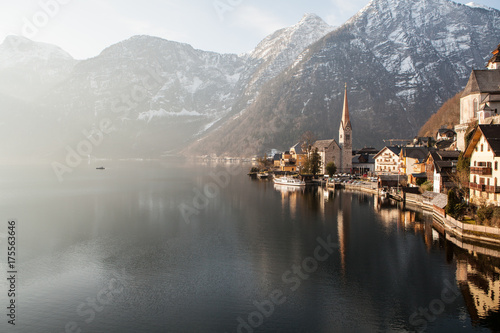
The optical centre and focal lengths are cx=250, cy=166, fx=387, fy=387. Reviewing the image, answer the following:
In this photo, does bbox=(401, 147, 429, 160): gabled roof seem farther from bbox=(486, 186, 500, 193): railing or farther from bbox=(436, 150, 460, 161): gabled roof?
bbox=(486, 186, 500, 193): railing

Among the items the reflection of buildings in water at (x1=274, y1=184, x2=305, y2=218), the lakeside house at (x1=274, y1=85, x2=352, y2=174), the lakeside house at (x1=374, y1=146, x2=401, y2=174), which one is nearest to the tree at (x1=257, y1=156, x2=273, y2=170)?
the lakeside house at (x1=274, y1=85, x2=352, y2=174)

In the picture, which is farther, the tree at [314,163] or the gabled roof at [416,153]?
the tree at [314,163]

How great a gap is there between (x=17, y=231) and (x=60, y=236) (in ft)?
23.7

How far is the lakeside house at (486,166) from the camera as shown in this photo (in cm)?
4200

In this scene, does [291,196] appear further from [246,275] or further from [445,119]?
[445,119]

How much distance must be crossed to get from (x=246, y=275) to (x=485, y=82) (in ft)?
191

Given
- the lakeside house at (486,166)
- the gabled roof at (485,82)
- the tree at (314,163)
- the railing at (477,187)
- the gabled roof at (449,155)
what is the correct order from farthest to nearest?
1. the tree at (314,163)
2. the gabled roof at (485,82)
3. the gabled roof at (449,155)
4. the railing at (477,187)
5. the lakeside house at (486,166)

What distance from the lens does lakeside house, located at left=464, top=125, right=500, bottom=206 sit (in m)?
42.0

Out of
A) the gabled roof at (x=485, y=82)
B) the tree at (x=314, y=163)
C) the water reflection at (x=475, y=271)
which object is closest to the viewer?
the water reflection at (x=475, y=271)

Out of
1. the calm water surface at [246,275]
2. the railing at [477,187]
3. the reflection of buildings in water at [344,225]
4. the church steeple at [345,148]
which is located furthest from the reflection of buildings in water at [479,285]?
the church steeple at [345,148]

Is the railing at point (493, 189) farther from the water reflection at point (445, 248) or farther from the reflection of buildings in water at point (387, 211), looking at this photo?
the reflection of buildings in water at point (387, 211)

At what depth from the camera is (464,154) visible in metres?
50.8

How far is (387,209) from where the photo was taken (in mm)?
61656

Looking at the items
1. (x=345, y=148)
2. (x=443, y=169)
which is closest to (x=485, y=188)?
(x=443, y=169)
